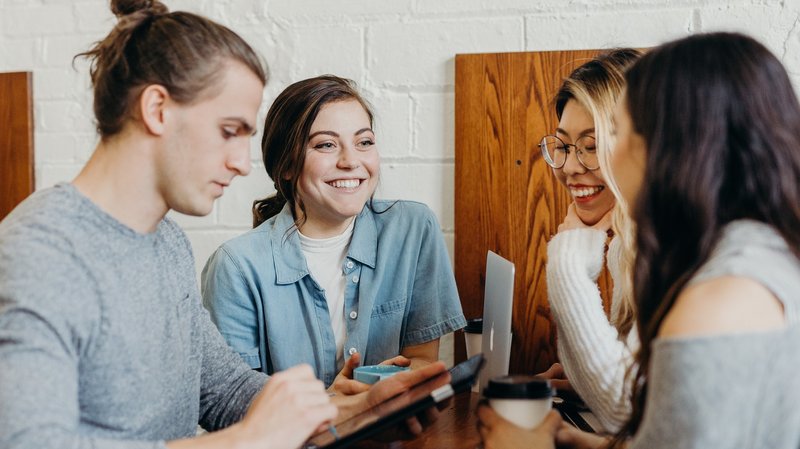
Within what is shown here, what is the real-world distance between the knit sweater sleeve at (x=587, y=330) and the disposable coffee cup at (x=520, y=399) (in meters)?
0.21

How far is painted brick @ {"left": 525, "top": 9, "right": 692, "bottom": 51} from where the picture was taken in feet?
5.71

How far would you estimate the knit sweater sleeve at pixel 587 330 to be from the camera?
1206 mm

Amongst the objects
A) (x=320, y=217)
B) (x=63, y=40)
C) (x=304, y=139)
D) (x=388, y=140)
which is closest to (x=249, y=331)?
(x=320, y=217)

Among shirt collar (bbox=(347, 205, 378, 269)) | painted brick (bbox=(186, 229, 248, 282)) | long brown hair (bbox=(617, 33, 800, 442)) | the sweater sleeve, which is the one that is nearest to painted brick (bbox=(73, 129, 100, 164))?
painted brick (bbox=(186, 229, 248, 282))

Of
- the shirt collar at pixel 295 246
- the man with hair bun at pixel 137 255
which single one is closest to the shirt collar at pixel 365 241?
the shirt collar at pixel 295 246

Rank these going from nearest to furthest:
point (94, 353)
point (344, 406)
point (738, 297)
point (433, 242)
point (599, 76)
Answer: point (738, 297)
point (94, 353)
point (344, 406)
point (599, 76)
point (433, 242)

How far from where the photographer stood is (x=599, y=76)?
4.85 feet

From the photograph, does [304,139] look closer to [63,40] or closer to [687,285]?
[63,40]

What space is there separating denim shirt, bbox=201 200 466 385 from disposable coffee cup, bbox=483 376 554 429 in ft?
2.37

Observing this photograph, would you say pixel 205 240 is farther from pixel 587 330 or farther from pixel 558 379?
pixel 587 330

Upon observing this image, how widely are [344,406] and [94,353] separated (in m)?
0.42

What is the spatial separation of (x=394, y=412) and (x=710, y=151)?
1.40 ft

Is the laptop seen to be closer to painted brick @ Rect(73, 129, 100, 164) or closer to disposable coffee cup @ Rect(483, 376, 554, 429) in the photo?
disposable coffee cup @ Rect(483, 376, 554, 429)

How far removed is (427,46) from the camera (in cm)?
185
